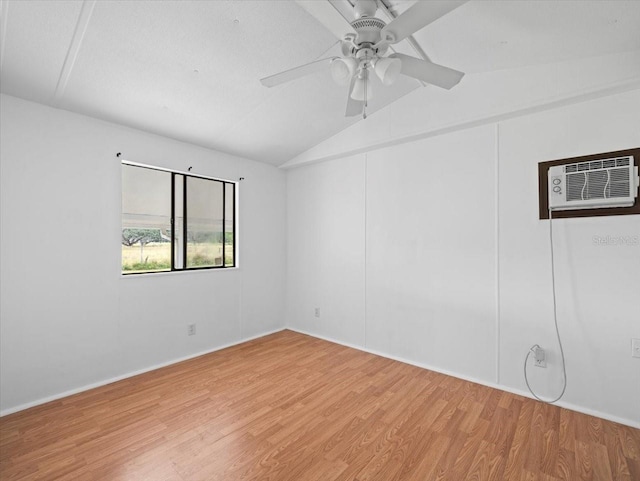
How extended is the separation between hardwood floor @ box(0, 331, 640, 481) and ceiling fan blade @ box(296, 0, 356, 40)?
250 cm

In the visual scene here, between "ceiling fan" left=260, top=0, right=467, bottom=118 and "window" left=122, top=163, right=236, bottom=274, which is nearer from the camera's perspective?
"ceiling fan" left=260, top=0, right=467, bottom=118

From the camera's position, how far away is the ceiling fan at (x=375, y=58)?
4.60 ft

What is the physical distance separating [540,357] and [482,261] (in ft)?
2.94

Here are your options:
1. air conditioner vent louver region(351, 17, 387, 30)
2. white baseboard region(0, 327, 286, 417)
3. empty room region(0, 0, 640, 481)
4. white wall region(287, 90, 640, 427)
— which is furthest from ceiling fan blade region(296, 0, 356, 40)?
white baseboard region(0, 327, 286, 417)

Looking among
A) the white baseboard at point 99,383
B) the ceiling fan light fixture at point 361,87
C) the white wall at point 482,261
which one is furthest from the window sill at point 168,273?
the ceiling fan light fixture at point 361,87

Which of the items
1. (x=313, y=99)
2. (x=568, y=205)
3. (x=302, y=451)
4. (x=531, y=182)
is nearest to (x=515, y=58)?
(x=531, y=182)

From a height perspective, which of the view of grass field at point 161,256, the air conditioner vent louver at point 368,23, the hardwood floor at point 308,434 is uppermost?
the air conditioner vent louver at point 368,23

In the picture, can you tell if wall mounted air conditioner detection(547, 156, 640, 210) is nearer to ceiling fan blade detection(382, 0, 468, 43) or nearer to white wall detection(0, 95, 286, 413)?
ceiling fan blade detection(382, 0, 468, 43)

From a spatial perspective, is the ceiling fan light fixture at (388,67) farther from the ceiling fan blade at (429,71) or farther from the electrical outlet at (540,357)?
the electrical outlet at (540,357)

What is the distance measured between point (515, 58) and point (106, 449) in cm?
405

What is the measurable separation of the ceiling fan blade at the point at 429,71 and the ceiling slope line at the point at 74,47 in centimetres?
177

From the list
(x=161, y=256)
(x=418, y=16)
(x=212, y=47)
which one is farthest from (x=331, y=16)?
(x=161, y=256)

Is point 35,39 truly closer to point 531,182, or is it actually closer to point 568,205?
point 531,182

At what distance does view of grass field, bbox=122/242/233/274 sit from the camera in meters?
3.14
